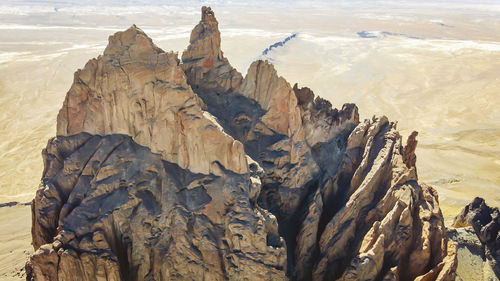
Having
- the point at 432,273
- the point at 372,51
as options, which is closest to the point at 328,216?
the point at 432,273

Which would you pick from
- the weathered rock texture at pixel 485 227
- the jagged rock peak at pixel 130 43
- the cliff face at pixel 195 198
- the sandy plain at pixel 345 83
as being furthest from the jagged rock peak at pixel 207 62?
the weathered rock texture at pixel 485 227

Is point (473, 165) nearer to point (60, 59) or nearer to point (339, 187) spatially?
point (339, 187)

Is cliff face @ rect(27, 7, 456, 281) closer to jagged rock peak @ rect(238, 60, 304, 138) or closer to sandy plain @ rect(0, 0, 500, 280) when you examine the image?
jagged rock peak @ rect(238, 60, 304, 138)

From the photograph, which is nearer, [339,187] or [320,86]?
[339,187]

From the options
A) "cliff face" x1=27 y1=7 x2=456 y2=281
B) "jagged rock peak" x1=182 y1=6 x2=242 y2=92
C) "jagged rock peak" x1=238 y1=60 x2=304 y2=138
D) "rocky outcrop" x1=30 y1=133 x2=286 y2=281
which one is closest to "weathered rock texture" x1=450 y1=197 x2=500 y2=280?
"cliff face" x1=27 y1=7 x2=456 y2=281

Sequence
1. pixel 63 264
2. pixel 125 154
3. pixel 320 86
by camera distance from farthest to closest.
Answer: pixel 320 86, pixel 125 154, pixel 63 264

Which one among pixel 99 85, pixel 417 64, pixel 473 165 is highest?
pixel 99 85

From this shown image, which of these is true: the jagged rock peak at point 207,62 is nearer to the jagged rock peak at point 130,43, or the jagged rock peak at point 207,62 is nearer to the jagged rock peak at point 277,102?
the jagged rock peak at point 277,102
